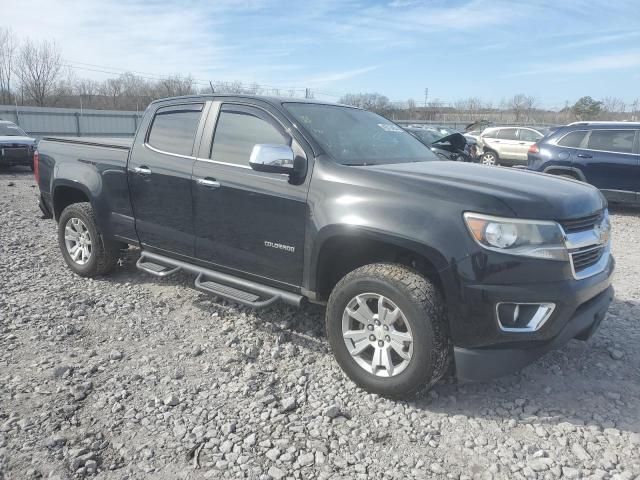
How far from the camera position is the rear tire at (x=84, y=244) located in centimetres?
510

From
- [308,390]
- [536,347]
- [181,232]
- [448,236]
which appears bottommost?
[308,390]

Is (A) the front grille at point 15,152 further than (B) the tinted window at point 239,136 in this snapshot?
Yes

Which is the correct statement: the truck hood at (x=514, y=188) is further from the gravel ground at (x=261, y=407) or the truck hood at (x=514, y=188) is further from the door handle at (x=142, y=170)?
the door handle at (x=142, y=170)

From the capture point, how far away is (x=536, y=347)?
288cm

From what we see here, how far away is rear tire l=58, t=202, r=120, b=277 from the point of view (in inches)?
201

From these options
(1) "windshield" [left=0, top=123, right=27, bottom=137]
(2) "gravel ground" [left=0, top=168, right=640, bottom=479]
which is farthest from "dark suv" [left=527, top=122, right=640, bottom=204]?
(1) "windshield" [left=0, top=123, right=27, bottom=137]

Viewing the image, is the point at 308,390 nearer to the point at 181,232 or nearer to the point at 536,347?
the point at 536,347

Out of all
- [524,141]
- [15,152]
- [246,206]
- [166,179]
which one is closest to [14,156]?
[15,152]

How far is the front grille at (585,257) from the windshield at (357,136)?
1.42 metres

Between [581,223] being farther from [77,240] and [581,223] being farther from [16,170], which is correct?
[16,170]

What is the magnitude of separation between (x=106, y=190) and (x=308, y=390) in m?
2.87

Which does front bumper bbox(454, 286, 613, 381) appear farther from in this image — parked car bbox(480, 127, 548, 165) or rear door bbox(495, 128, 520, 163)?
rear door bbox(495, 128, 520, 163)

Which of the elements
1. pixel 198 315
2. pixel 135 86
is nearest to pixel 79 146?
pixel 198 315

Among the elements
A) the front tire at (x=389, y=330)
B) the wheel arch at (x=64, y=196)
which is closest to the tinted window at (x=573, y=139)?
the front tire at (x=389, y=330)
